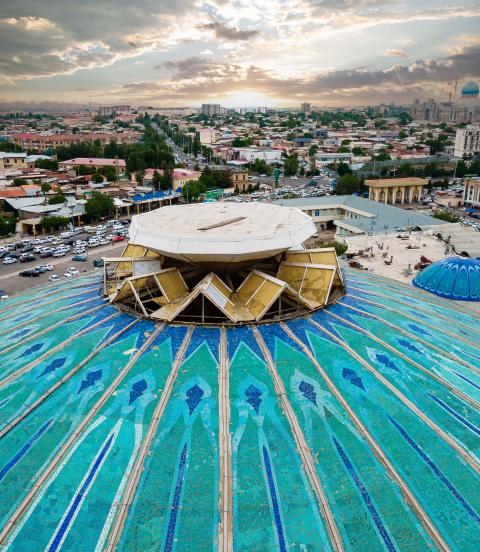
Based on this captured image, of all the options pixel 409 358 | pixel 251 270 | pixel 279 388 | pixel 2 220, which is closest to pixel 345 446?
pixel 279 388

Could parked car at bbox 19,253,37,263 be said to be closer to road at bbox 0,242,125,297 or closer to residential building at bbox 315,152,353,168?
road at bbox 0,242,125,297

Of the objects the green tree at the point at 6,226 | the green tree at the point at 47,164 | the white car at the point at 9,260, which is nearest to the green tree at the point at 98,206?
the green tree at the point at 6,226

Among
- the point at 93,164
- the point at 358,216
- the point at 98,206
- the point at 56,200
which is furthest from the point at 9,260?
the point at 93,164

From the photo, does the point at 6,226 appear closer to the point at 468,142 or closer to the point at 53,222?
the point at 53,222

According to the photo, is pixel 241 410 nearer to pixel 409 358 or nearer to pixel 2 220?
pixel 409 358

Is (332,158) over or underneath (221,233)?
underneath
